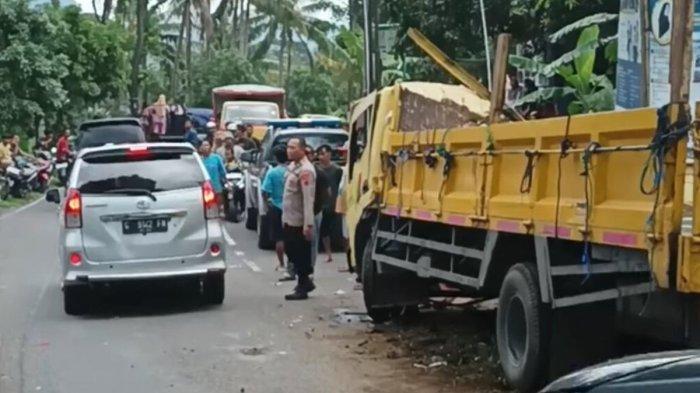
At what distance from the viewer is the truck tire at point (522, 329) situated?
30.1 feet

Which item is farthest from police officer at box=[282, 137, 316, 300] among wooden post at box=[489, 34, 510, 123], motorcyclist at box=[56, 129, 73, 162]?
motorcyclist at box=[56, 129, 73, 162]

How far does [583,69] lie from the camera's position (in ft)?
53.0

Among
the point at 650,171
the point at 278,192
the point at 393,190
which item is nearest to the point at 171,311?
the point at 393,190

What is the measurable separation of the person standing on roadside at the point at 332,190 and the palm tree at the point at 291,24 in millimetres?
46840

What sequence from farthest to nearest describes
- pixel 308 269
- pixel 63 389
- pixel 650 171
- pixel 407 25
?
pixel 407 25
pixel 308 269
pixel 63 389
pixel 650 171

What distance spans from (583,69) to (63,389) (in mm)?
8218

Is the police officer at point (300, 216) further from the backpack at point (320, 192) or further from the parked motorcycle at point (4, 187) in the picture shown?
the parked motorcycle at point (4, 187)

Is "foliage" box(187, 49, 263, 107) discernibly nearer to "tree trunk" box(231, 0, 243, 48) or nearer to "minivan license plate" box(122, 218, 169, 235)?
"tree trunk" box(231, 0, 243, 48)

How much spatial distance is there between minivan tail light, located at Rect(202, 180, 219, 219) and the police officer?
1.27 meters

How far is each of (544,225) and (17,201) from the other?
2801 centimetres

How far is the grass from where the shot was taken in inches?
1314

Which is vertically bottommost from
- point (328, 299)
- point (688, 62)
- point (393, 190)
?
point (328, 299)

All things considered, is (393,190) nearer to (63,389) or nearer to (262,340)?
(262,340)

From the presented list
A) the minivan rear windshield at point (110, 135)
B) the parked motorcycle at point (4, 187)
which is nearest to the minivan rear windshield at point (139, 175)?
the minivan rear windshield at point (110, 135)
